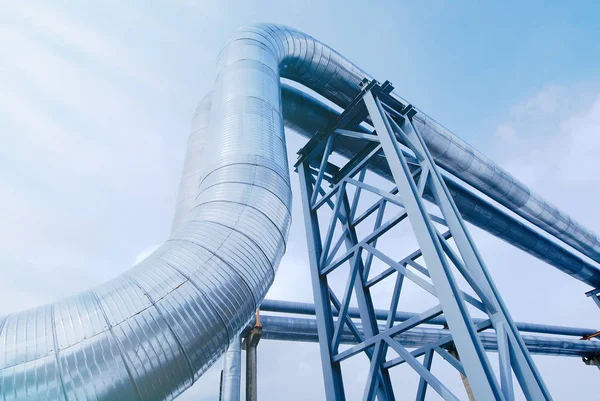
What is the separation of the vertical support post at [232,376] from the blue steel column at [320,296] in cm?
239

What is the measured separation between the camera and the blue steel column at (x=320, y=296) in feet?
12.6

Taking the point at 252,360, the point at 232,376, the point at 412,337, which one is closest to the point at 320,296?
the point at 232,376

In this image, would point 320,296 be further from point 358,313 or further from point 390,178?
point 358,313

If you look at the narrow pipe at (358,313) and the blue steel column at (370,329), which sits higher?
the narrow pipe at (358,313)

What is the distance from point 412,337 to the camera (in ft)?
31.5

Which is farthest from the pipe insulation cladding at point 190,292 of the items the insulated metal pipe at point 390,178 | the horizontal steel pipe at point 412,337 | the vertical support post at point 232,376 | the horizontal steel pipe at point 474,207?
the horizontal steel pipe at point 412,337

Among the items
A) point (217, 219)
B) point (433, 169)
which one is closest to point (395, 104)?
point (433, 169)

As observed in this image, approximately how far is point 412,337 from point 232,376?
18.9ft

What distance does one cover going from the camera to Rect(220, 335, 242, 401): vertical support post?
234 inches

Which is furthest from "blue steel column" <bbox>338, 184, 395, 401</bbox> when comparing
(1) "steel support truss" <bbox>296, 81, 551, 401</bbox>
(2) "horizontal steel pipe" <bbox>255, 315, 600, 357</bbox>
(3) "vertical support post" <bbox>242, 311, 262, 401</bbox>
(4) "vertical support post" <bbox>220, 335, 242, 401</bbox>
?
(2) "horizontal steel pipe" <bbox>255, 315, 600, 357</bbox>

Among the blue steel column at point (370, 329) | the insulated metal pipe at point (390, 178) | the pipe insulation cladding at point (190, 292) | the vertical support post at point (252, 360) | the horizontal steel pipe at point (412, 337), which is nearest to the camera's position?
the pipe insulation cladding at point (190, 292)

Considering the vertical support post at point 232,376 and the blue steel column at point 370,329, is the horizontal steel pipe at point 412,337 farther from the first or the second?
the blue steel column at point 370,329

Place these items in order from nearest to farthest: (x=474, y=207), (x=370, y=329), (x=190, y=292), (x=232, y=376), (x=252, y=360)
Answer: (x=190, y=292)
(x=370, y=329)
(x=232, y=376)
(x=252, y=360)
(x=474, y=207)

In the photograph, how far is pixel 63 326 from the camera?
5.73 feet
